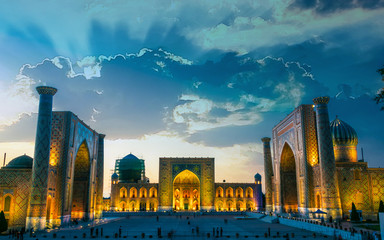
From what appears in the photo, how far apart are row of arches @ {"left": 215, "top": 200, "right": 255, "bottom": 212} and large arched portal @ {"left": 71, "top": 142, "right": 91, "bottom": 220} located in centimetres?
2266

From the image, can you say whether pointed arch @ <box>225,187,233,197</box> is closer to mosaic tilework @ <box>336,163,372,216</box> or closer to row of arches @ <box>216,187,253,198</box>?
row of arches @ <box>216,187,253,198</box>

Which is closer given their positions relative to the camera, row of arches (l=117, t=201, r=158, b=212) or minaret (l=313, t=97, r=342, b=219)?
minaret (l=313, t=97, r=342, b=219)

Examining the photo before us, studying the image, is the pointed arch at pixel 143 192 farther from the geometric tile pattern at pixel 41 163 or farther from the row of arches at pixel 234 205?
the geometric tile pattern at pixel 41 163

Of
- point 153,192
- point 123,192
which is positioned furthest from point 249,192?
point 123,192

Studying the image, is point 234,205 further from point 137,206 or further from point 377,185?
point 377,185

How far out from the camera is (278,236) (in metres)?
19.7

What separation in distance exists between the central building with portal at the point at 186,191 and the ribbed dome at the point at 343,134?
64.5ft

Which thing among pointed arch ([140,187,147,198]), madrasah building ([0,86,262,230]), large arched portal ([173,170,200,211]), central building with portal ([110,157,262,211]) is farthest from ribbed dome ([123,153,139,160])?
large arched portal ([173,170,200,211])

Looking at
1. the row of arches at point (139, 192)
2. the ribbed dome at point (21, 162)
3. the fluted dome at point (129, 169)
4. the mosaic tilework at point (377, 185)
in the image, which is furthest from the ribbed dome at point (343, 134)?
the fluted dome at point (129, 169)

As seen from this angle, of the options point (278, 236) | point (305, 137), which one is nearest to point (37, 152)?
point (278, 236)

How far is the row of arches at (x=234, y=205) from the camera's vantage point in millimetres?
49781

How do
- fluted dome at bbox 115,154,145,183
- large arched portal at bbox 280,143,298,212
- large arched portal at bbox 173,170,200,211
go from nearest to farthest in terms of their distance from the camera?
1. large arched portal at bbox 280,143,298,212
2. large arched portal at bbox 173,170,200,211
3. fluted dome at bbox 115,154,145,183

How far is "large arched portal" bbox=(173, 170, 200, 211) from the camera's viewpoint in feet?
164

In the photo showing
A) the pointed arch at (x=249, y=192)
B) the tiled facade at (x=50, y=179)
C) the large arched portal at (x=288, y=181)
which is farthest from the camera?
the pointed arch at (x=249, y=192)
